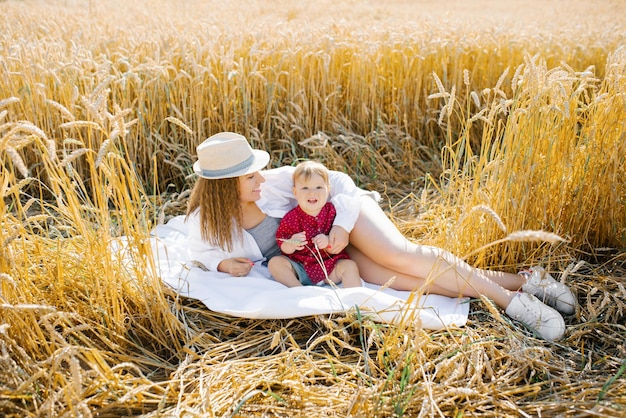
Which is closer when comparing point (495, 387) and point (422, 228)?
point (495, 387)

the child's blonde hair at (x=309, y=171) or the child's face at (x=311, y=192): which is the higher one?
the child's blonde hair at (x=309, y=171)

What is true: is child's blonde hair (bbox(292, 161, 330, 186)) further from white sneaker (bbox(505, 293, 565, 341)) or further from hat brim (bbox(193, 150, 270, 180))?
white sneaker (bbox(505, 293, 565, 341))

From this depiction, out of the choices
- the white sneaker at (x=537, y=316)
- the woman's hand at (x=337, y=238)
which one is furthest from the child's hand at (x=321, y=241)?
the white sneaker at (x=537, y=316)

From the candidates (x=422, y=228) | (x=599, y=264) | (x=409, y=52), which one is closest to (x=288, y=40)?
(x=409, y=52)

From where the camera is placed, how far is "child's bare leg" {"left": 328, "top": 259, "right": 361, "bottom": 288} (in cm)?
227

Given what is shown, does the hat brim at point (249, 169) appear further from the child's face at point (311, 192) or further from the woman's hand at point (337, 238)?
the woman's hand at point (337, 238)

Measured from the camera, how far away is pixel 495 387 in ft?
5.68

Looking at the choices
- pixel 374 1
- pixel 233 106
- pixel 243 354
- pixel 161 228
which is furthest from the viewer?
pixel 374 1

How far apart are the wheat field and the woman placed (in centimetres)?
10

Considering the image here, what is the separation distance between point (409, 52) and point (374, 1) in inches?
379

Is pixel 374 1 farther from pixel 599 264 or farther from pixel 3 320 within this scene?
pixel 3 320

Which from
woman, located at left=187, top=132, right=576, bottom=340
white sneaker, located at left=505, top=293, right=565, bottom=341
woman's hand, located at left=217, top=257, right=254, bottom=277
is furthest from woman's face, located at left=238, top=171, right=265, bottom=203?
white sneaker, located at left=505, top=293, right=565, bottom=341

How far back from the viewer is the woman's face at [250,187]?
7.48 feet

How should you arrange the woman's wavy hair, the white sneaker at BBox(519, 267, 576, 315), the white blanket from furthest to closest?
1. the woman's wavy hair
2. the white sneaker at BBox(519, 267, 576, 315)
3. the white blanket
